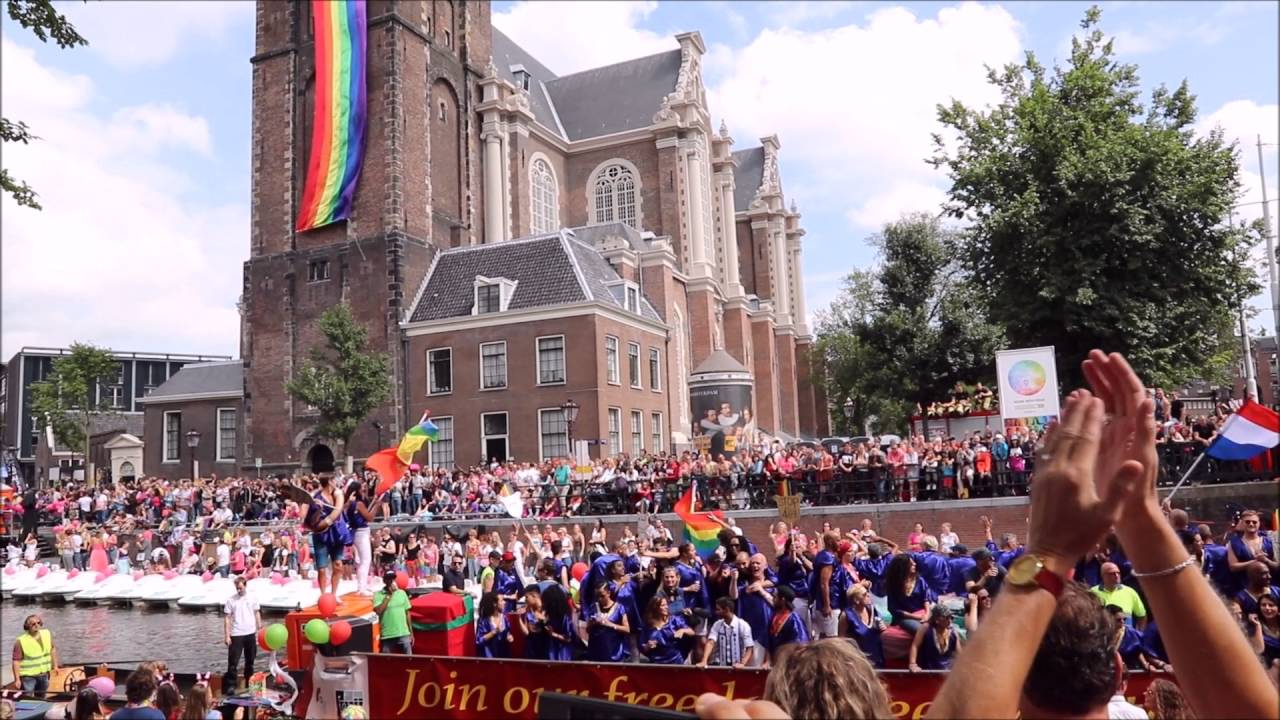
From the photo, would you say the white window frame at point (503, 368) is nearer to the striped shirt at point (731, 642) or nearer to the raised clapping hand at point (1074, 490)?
the striped shirt at point (731, 642)

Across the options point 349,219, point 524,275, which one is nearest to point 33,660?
point 524,275

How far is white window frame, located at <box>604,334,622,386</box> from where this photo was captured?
3750 cm

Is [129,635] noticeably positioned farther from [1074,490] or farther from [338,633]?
[1074,490]

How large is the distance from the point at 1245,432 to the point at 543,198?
47097mm

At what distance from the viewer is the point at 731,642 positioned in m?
9.35

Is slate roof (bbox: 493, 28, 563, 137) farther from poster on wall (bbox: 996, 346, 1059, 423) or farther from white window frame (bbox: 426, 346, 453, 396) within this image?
poster on wall (bbox: 996, 346, 1059, 423)

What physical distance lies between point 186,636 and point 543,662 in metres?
13.3

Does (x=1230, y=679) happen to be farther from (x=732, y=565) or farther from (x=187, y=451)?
(x=187, y=451)

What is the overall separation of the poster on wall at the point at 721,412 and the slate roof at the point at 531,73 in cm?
2475

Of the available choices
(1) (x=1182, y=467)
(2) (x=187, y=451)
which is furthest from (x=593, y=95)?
(1) (x=1182, y=467)

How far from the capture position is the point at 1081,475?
152 centimetres

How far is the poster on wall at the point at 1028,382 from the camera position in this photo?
19.9 meters

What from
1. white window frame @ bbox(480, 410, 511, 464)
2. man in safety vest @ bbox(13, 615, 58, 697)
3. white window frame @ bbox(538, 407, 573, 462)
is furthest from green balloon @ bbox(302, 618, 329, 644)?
white window frame @ bbox(480, 410, 511, 464)

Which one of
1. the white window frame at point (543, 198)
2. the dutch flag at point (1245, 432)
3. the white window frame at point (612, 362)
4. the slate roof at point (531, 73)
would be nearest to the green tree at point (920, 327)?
the white window frame at point (612, 362)
